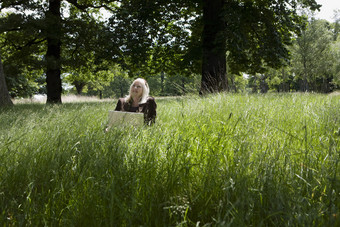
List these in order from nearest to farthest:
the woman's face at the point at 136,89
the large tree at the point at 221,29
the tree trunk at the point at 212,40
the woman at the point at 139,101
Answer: the woman at the point at 139,101, the woman's face at the point at 136,89, the large tree at the point at 221,29, the tree trunk at the point at 212,40

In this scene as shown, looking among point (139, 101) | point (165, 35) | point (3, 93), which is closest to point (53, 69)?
point (3, 93)

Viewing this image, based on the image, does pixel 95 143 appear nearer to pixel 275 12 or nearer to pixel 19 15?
pixel 275 12

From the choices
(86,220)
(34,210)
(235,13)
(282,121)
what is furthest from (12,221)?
(235,13)

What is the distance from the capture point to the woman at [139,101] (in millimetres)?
4418

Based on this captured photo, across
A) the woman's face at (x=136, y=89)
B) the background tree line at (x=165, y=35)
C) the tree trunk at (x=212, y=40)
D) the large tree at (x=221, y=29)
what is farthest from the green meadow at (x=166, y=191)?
the tree trunk at (x=212, y=40)

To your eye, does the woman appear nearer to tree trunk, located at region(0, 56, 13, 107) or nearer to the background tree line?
the background tree line

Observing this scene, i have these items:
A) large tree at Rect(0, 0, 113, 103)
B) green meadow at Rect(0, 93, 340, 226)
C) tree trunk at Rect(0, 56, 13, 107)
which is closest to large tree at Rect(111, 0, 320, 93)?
large tree at Rect(0, 0, 113, 103)

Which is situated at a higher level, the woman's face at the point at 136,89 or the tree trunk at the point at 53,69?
the tree trunk at the point at 53,69

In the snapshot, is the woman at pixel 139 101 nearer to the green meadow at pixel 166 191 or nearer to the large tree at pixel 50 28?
the green meadow at pixel 166 191

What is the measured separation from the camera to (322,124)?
3.11m

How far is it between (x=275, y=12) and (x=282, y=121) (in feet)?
31.9

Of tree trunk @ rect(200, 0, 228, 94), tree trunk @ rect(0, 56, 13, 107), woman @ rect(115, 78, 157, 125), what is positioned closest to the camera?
woman @ rect(115, 78, 157, 125)

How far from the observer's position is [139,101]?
4680mm

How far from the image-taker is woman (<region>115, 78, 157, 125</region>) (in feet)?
14.5
